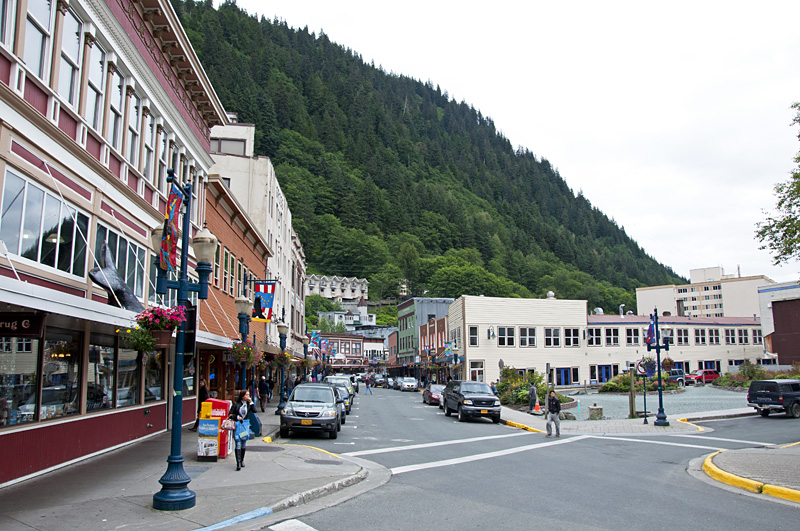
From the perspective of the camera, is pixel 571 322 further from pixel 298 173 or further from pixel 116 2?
pixel 298 173

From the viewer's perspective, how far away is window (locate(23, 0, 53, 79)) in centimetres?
1012

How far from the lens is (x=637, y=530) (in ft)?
25.4

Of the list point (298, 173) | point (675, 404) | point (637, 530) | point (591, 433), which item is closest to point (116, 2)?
point (637, 530)

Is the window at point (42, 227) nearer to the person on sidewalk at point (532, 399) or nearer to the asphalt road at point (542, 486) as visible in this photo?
the asphalt road at point (542, 486)

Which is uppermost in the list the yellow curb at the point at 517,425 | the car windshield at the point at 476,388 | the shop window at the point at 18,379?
the shop window at the point at 18,379

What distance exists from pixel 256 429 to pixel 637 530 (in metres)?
8.03

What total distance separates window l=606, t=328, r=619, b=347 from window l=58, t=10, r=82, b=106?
2060 inches

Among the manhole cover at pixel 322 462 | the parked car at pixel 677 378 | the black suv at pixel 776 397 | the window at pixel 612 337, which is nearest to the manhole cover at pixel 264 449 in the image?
the manhole cover at pixel 322 462

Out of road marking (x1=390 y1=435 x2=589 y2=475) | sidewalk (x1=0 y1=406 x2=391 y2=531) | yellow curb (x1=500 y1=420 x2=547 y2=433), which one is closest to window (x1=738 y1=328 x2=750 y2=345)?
yellow curb (x1=500 y1=420 x2=547 y2=433)

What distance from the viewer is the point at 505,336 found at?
5178cm

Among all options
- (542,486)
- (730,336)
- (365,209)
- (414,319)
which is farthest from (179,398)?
(365,209)

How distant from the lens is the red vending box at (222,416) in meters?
12.8

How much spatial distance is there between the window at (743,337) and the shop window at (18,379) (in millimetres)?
68937

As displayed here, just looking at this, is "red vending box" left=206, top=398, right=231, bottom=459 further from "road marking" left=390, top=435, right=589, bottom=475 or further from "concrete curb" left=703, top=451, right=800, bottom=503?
"concrete curb" left=703, top=451, right=800, bottom=503
